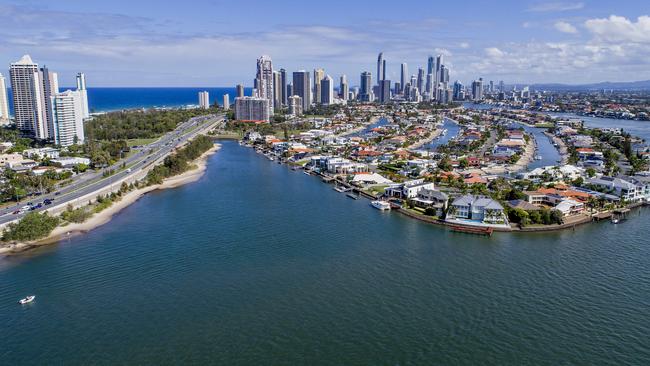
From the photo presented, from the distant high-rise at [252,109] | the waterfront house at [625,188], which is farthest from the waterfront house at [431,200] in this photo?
the distant high-rise at [252,109]

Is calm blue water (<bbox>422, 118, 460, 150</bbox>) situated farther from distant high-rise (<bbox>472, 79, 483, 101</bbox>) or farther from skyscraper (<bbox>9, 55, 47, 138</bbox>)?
distant high-rise (<bbox>472, 79, 483, 101</bbox>)

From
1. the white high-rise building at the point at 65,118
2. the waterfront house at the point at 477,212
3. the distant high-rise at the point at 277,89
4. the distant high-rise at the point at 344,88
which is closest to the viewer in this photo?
the waterfront house at the point at 477,212

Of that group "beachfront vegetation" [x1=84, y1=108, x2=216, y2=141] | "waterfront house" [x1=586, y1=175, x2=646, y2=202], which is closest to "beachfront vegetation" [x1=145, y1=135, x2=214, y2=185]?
"beachfront vegetation" [x1=84, y1=108, x2=216, y2=141]

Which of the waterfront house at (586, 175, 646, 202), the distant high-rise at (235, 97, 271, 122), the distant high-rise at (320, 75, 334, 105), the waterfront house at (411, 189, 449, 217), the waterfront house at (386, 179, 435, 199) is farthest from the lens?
the distant high-rise at (320, 75, 334, 105)

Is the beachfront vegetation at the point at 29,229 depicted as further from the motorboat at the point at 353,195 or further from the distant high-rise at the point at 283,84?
the distant high-rise at the point at 283,84

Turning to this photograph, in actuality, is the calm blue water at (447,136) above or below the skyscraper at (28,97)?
below

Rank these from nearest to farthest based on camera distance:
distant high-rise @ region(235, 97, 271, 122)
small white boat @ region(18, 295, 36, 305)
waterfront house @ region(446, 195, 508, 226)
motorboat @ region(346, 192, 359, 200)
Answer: small white boat @ region(18, 295, 36, 305) → waterfront house @ region(446, 195, 508, 226) → motorboat @ region(346, 192, 359, 200) → distant high-rise @ region(235, 97, 271, 122)

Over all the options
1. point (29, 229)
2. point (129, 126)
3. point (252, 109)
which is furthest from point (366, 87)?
point (29, 229)
